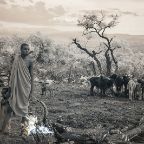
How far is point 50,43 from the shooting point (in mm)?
52469

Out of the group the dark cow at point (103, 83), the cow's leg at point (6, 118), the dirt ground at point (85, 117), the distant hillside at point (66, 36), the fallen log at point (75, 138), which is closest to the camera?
the fallen log at point (75, 138)

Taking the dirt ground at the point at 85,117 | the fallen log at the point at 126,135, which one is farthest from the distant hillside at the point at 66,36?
the fallen log at the point at 126,135

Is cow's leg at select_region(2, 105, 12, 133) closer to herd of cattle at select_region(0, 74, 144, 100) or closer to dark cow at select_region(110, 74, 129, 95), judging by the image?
herd of cattle at select_region(0, 74, 144, 100)

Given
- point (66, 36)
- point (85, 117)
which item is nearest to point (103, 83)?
point (85, 117)

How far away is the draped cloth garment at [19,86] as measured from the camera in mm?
7984

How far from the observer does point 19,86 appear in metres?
8.02

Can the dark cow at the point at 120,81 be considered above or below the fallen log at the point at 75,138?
below

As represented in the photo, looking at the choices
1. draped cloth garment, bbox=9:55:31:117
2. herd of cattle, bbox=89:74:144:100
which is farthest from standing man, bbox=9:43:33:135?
herd of cattle, bbox=89:74:144:100

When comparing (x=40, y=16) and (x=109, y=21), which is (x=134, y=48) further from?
(x=40, y=16)

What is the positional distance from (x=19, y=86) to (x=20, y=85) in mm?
32

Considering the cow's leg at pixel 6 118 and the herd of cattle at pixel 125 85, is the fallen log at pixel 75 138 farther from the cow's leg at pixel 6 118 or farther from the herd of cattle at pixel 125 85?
the herd of cattle at pixel 125 85

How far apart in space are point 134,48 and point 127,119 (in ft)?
202

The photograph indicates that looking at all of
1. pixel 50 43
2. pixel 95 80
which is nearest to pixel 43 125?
pixel 95 80

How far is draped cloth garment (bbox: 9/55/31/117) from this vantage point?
26.2ft
